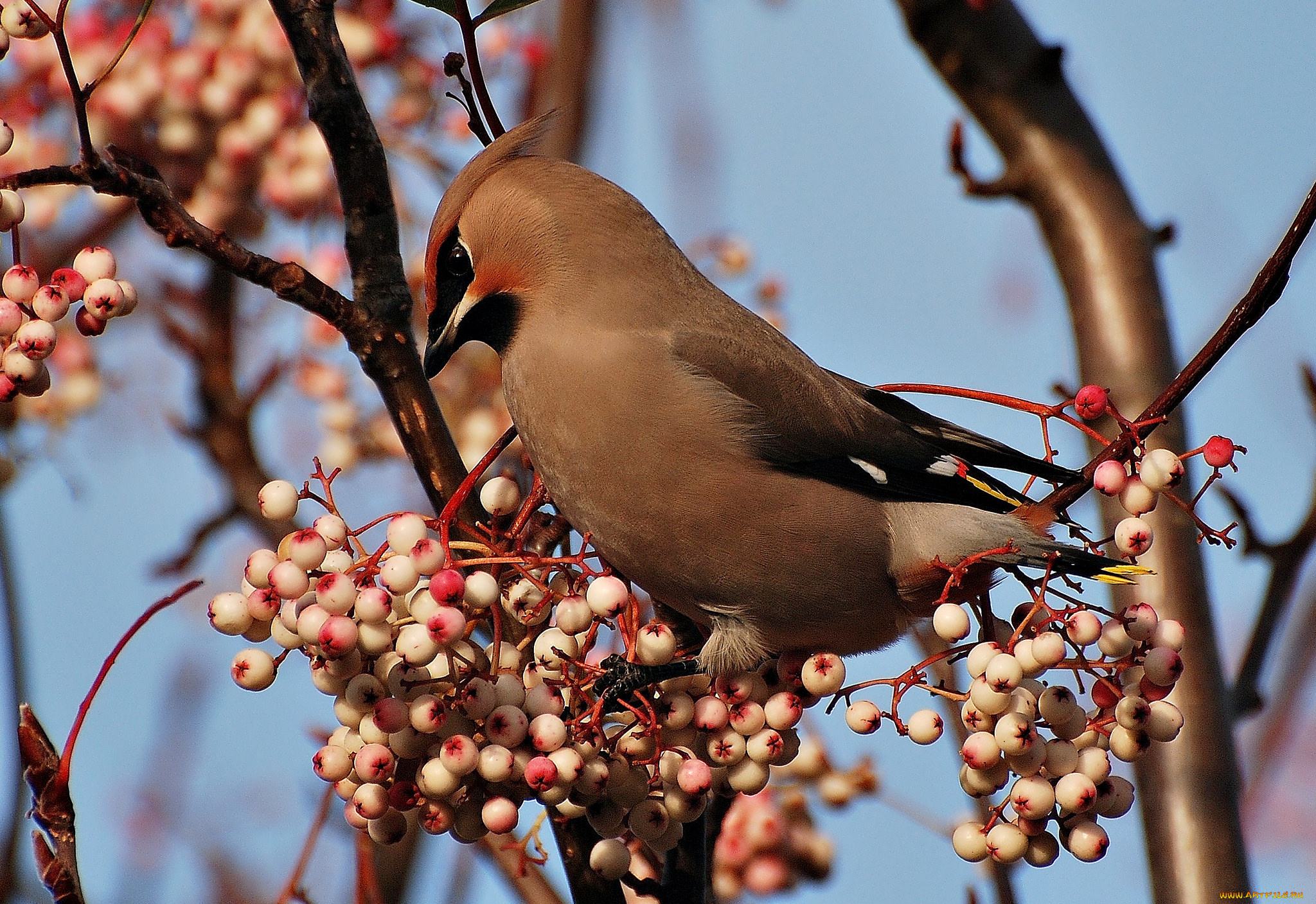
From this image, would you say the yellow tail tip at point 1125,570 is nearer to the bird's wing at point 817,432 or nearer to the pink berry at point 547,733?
the bird's wing at point 817,432

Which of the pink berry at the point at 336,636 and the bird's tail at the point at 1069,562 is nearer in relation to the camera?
the pink berry at the point at 336,636

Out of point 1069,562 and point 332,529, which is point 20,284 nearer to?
point 332,529

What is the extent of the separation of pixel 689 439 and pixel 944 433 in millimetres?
624

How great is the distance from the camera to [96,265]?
6.37 ft

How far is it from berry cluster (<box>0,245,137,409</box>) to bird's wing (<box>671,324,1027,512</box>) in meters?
0.99

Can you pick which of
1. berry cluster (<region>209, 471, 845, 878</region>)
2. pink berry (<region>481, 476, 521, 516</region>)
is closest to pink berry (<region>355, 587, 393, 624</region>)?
berry cluster (<region>209, 471, 845, 878</region>)

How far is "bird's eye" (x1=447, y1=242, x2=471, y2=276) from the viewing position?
100 inches

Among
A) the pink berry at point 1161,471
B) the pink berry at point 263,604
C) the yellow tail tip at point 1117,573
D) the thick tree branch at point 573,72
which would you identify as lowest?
the pink berry at point 263,604

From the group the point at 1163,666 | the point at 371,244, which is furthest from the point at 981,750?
the point at 371,244

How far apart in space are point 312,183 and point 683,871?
7.30 ft

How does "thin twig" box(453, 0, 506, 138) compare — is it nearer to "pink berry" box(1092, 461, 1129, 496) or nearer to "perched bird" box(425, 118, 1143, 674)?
"perched bird" box(425, 118, 1143, 674)

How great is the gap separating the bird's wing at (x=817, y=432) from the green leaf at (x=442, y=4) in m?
0.71

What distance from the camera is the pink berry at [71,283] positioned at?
1.92m

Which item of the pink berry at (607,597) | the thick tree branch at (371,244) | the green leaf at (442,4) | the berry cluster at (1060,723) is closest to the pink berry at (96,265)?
the thick tree branch at (371,244)
